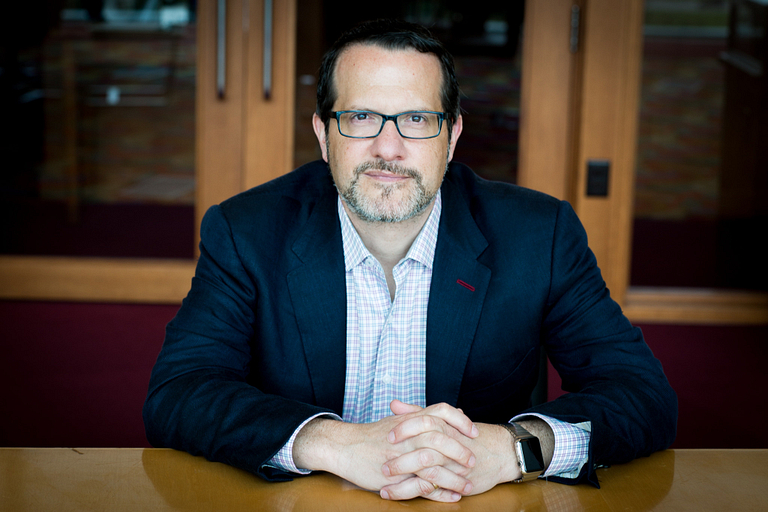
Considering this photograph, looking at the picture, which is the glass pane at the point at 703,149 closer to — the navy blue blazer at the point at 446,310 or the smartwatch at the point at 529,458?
the navy blue blazer at the point at 446,310

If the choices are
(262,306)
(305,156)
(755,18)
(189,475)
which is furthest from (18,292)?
(755,18)

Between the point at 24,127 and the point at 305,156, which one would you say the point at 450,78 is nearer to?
the point at 305,156

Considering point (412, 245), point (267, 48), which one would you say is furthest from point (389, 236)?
point (267, 48)

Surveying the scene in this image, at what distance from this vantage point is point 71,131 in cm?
373

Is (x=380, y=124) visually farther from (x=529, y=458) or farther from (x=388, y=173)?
(x=529, y=458)

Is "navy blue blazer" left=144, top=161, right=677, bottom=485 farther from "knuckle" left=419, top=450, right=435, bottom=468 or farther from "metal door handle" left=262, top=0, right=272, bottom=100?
"metal door handle" left=262, top=0, right=272, bottom=100

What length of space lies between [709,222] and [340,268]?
2.83 meters

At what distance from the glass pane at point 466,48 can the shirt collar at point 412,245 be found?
5.60 feet

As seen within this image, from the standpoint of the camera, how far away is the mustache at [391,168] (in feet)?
5.34

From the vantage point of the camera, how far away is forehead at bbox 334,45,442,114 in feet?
5.31

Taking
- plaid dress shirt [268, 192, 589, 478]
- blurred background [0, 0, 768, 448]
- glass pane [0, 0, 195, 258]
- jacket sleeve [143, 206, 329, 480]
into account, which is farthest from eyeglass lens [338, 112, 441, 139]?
glass pane [0, 0, 195, 258]

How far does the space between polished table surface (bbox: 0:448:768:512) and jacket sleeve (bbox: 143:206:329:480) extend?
0.04 metres

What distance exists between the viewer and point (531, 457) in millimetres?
1150

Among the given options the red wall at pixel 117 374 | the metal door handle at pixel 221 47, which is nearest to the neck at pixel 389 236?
the red wall at pixel 117 374
